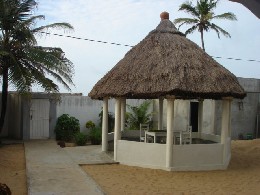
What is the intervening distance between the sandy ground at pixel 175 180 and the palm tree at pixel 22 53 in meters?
4.91

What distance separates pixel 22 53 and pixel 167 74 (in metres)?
6.63

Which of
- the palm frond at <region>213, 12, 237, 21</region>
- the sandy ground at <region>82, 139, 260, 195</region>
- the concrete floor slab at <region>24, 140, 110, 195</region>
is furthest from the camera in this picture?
the palm frond at <region>213, 12, 237, 21</region>

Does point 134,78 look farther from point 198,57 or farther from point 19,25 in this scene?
point 19,25

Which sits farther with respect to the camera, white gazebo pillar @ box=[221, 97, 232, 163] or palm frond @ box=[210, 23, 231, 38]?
palm frond @ box=[210, 23, 231, 38]

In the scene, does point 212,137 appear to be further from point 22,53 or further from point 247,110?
point 22,53

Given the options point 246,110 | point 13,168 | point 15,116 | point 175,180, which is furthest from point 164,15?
point 246,110

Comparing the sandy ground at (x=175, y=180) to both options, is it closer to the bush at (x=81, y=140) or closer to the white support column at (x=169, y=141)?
the white support column at (x=169, y=141)

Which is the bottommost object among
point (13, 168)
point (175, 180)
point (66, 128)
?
point (175, 180)

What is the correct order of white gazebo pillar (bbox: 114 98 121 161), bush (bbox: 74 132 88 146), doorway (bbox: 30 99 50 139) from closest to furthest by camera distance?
white gazebo pillar (bbox: 114 98 121 161) → bush (bbox: 74 132 88 146) → doorway (bbox: 30 99 50 139)

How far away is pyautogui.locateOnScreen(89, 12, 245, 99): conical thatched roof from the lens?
10.9 meters

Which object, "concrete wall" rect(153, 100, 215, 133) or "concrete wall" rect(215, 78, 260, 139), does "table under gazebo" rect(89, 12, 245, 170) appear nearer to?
"concrete wall" rect(153, 100, 215, 133)

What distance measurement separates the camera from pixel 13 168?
11000mm

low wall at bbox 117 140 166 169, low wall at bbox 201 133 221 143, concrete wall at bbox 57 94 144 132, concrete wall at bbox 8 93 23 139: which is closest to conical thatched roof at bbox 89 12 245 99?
low wall at bbox 117 140 166 169

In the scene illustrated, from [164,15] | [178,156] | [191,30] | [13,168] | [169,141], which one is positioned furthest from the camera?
[191,30]
